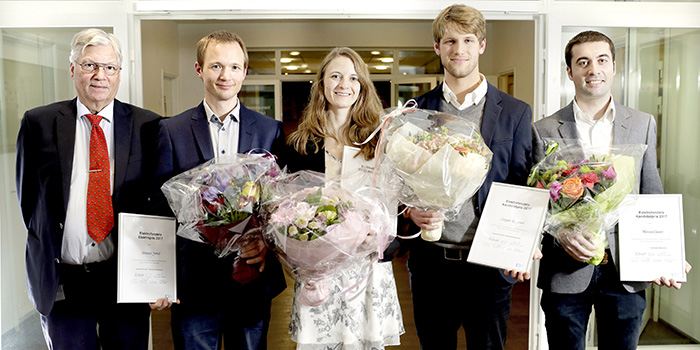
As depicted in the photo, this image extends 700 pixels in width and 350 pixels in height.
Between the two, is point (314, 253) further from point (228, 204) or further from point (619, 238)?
point (619, 238)

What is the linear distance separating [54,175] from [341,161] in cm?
116

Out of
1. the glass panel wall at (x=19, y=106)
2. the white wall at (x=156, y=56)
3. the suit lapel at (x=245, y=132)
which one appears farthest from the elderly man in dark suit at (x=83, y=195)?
the white wall at (x=156, y=56)

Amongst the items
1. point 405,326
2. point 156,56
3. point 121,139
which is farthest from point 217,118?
point 156,56

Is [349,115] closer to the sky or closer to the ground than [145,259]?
closer to the sky

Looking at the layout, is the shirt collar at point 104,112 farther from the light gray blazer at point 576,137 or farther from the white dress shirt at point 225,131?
the light gray blazer at point 576,137

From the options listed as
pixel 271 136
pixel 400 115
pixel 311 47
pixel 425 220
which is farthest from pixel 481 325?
pixel 311 47

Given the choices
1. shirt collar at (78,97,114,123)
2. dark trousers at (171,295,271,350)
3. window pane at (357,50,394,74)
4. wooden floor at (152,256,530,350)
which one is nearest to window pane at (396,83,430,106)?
window pane at (357,50,394,74)

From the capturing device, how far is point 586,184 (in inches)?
68.1

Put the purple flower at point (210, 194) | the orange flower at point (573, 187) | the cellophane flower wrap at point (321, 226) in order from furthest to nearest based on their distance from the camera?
the orange flower at point (573, 187) < the purple flower at point (210, 194) < the cellophane flower wrap at point (321, 226)

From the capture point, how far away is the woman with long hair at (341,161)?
1989mm

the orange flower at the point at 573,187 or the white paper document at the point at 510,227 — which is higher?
the orange flower at the point at 573,187

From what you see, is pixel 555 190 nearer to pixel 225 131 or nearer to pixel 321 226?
pixel 321 226

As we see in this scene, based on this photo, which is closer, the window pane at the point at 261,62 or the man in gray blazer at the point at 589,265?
the man in gray blazer at the point at 589,265

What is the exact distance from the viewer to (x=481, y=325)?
6.87 feet
